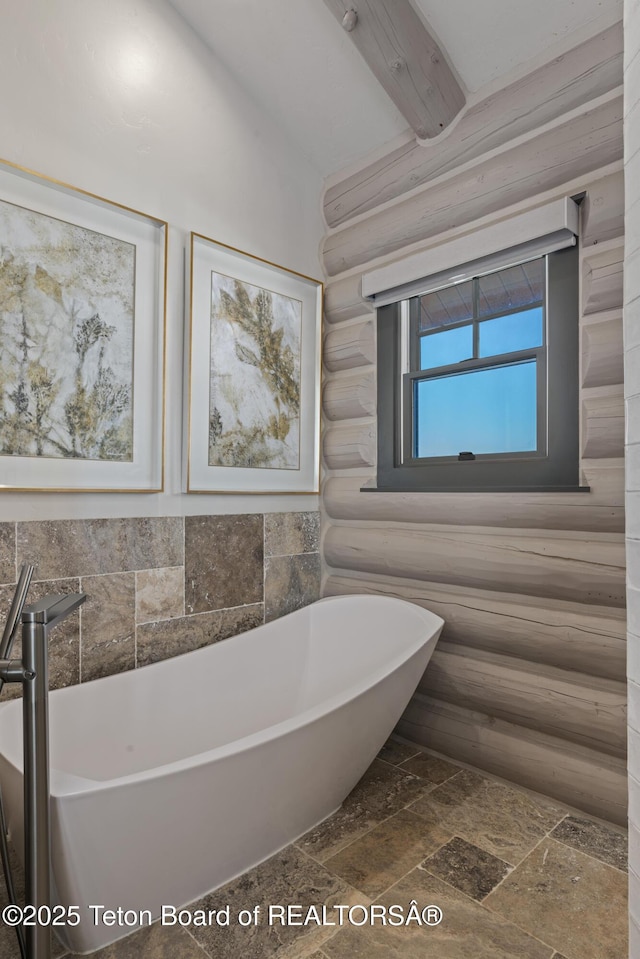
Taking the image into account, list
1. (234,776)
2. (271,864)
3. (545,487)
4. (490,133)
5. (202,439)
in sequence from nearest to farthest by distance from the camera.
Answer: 1. (234,776)
2. (271,864)
3. (545,487)
4. (490,133)
5. (202,439)

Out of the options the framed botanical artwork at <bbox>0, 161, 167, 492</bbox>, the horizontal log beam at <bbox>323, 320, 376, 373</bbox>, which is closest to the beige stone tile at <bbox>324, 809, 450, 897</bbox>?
the framed botanical artwork at <bbox>0, 161, 167, 492</bbox>

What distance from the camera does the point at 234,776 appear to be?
4.52 feet

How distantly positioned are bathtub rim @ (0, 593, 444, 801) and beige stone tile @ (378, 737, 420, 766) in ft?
2.04

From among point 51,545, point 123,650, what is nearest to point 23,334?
point 51,545

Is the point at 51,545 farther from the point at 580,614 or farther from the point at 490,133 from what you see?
the point at 490,133

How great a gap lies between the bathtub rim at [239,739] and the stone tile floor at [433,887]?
394 millimetres

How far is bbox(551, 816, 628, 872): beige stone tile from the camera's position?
1.69m

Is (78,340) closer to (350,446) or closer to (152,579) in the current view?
(152,579)

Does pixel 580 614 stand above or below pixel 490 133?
below

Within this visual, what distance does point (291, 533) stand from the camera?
8.84 feet

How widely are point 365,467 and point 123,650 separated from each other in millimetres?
1328

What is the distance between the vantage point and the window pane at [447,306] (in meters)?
2.40

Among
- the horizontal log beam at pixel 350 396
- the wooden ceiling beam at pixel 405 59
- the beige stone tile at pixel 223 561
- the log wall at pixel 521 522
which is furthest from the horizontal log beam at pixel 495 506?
the wooden ceiling beam at pixel 405 59

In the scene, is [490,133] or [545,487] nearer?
[545,487]
